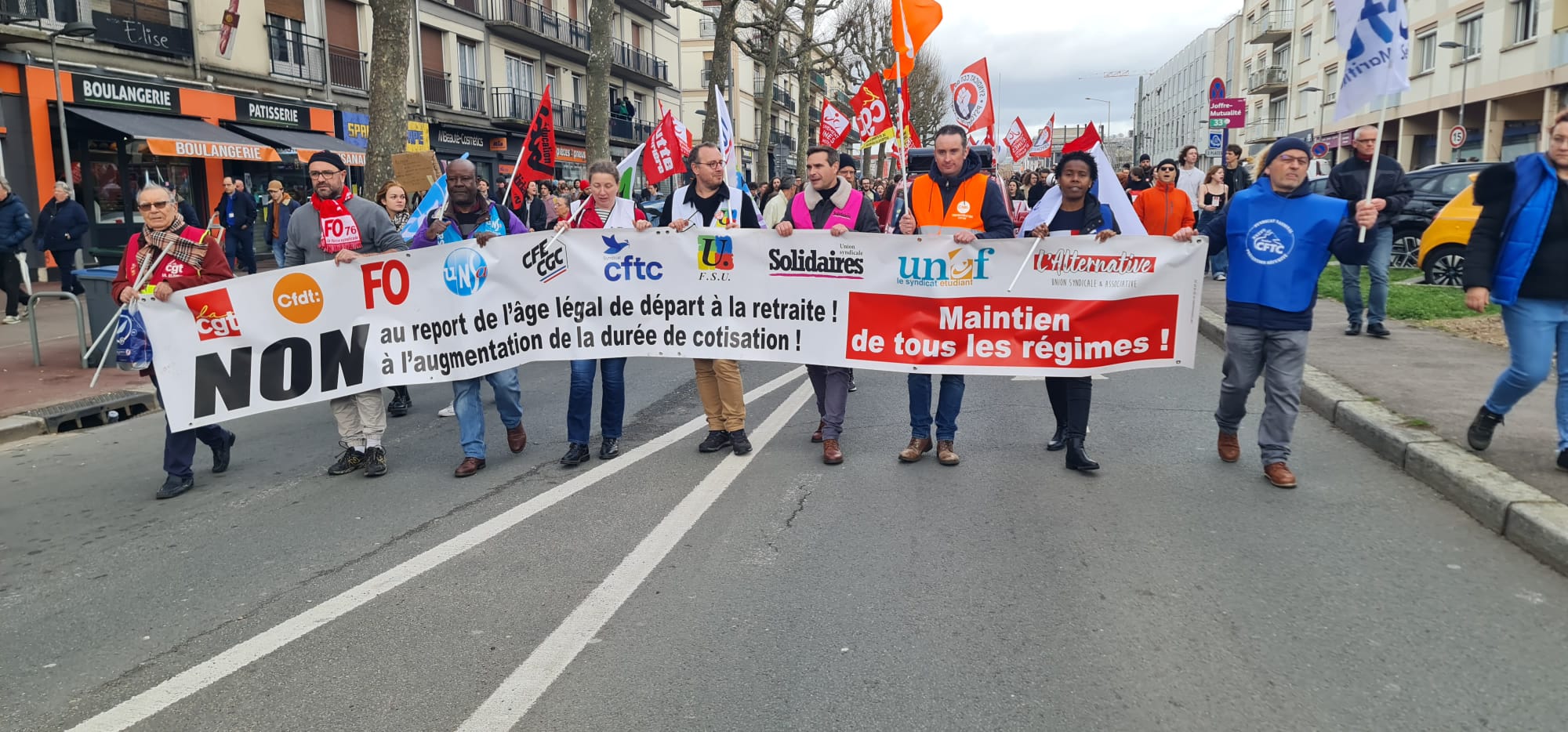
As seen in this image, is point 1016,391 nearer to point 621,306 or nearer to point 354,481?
point 621,306

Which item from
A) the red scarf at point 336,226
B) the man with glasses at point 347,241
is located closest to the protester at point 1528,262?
the man with glasses at point 347,241

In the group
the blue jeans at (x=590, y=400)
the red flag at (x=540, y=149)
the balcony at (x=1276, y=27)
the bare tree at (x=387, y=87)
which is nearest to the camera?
the blue jeans at (x=590, y=400)

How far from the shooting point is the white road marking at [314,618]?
3400 mm

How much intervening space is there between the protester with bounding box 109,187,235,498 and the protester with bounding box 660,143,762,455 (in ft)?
9.00

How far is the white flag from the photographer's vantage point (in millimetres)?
5484

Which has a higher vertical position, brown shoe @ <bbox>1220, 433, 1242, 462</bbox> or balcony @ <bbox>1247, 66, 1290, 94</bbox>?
balcony @ <bbox>1247, 66, 1290, 94</bbox>

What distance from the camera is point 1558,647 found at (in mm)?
3723

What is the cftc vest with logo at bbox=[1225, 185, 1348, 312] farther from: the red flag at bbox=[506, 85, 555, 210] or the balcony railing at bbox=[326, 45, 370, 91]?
the balcony railing at bbox=[326, 45, 370, 91]

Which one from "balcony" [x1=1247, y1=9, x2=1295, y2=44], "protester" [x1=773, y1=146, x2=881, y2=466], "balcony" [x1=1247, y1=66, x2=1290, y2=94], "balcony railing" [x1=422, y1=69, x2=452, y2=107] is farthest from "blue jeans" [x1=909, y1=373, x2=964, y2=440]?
"balcony" [x1=1247, y1=9, x2=1295, y2=44]

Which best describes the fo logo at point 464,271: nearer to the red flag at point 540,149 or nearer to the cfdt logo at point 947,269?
the cfdt logo at point 947,269

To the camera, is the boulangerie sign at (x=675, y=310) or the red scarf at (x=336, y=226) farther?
the red scarf at (x=336, y=226)

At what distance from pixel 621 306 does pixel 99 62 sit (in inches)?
767

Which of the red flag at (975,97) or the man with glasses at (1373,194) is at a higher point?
the red flag at (975,97)

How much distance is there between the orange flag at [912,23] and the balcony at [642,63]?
4068 cm
